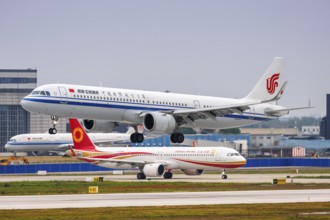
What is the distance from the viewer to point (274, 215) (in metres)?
65.4

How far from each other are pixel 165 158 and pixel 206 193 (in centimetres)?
4183

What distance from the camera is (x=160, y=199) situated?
81.0 meters

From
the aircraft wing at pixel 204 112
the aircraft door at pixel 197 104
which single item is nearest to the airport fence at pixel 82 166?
the aircraft door at pixel 197 104

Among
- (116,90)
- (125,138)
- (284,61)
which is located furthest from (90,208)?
(125,138)

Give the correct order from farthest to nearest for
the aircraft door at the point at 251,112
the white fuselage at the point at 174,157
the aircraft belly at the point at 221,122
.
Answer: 1. the white fuselage at the point at 174,157
2. the aircraft door at the point at 251,112
3. the aircraft belly at the point at 221,122

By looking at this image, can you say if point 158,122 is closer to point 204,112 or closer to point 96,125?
point 204,112

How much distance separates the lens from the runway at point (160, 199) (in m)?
74.8

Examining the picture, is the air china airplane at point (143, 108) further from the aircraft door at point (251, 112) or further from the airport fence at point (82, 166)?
the airport fence at point (82, 166)

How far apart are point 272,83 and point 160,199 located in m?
34.7

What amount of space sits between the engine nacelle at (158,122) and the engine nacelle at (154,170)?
35.3 m

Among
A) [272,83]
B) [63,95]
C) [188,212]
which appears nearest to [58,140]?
[272,83]

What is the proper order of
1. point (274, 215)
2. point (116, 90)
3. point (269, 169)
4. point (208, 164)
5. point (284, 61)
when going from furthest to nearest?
point (269, 169) → point (208, 164) → point (284, 61) → point (116, 90) → point (274, 215)

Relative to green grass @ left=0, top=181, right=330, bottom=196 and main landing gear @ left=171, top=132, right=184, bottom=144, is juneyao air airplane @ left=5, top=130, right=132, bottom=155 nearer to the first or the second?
green grass @ left=0, top=181, right=330, bottom=196

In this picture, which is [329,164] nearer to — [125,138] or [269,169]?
[269,169]
